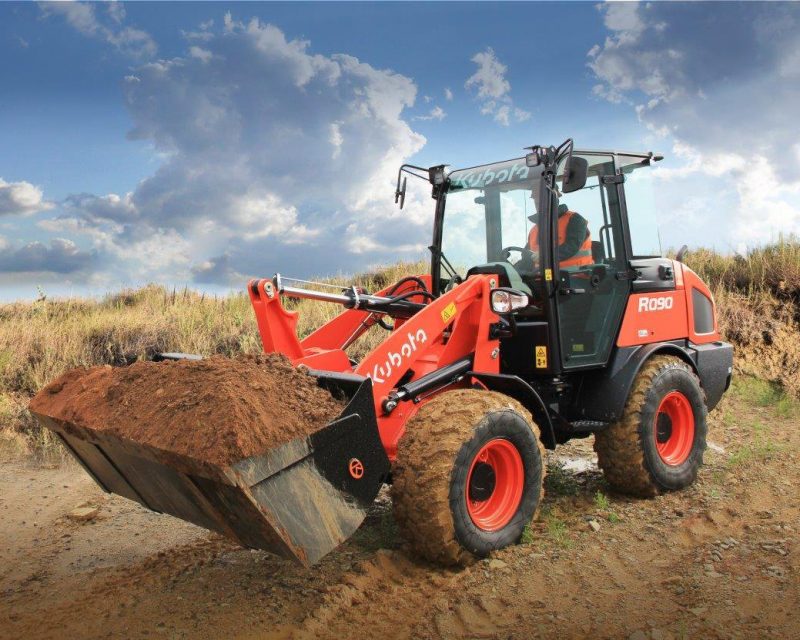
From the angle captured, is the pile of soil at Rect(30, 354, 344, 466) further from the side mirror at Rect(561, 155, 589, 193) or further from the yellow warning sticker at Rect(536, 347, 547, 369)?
the side mirror at Rect(561, 155, 589, 193)

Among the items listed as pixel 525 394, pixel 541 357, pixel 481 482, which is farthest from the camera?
pixel 541 357

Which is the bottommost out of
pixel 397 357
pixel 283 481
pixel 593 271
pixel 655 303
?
pixel 283 481

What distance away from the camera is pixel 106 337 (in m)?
11.5

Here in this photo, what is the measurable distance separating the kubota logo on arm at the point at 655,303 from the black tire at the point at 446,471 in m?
2.10

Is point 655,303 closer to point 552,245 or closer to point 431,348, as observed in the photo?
point 552,245

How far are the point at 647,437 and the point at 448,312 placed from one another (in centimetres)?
205

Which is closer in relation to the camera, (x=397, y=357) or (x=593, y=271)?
(x=397, y=357)

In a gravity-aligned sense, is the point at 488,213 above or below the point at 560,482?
above

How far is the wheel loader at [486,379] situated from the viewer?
13.2 feet

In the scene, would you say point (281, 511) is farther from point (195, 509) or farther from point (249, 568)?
point (249, 568)

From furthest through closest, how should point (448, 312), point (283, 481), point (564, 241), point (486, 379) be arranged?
1. point (564, 241)
2. point (486, 379)
3. point (448, 312)
4. point (283, 481)

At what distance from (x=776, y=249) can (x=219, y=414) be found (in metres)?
13.6

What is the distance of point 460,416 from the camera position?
15.1 feet

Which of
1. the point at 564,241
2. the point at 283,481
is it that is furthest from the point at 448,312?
the point at 283,481
